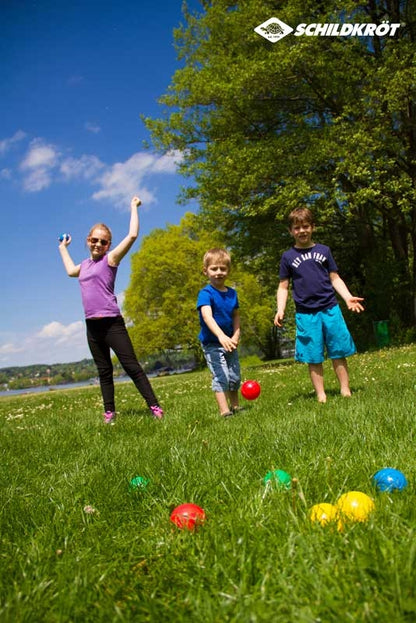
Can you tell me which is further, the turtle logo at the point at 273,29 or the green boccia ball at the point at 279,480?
the turtle logo at the point at 273,29

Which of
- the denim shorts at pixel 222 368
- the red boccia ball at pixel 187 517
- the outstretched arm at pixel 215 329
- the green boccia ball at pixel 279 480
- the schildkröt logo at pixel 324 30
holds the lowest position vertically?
the green boccia ball at pixel 279 480

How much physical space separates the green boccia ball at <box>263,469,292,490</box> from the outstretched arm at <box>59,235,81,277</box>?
4454mm

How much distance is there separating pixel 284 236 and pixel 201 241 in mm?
20677

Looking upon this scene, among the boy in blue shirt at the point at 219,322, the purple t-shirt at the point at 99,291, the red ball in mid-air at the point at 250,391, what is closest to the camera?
the boy in blue shirt at the point at 219,322

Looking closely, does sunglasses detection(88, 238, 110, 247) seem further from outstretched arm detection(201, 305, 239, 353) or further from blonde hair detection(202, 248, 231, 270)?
outstretched arm detection(201, 305, 239, 353)

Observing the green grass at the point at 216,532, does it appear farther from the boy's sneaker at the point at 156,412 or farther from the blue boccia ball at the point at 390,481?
the boy's sneaker at the point at 156,412

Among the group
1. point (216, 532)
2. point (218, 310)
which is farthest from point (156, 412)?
point (216, 532)

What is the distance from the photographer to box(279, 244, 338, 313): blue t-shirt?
5746 millimetres

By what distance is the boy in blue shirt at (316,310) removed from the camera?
223 inches

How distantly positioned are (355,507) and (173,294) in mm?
35279

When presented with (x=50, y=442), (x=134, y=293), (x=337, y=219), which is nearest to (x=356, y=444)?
(x=50, y=442)

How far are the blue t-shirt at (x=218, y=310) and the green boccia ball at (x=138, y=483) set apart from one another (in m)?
2.79

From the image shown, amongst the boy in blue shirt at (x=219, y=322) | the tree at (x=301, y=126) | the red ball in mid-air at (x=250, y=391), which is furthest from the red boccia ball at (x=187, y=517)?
the tree at (x=301, y=126)

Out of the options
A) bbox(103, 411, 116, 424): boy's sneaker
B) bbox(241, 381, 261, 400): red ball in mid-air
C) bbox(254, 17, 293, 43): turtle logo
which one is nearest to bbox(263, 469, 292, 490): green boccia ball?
bbox(103, 411, 116, 424): boy's sneaker
